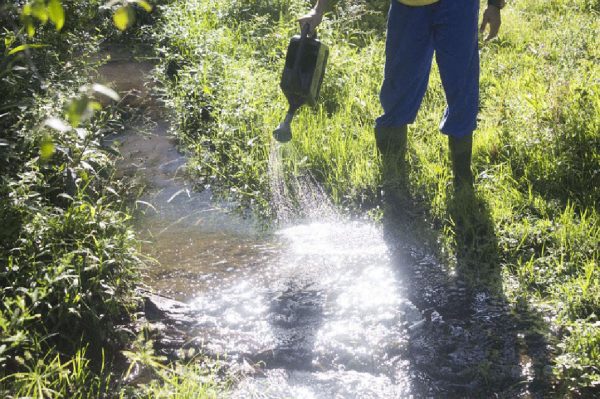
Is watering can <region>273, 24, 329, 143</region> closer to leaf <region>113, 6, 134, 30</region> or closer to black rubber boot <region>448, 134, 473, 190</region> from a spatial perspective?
black rubber boot <region>448, 134, 473, 190</region>

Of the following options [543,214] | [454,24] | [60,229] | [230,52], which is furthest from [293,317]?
[230,52]

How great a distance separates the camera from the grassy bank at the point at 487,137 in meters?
3.25

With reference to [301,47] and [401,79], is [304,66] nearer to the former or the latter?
[301,47]

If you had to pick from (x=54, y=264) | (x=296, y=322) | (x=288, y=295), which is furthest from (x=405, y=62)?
(x=54, y=264)

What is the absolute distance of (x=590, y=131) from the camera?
4.02 meters

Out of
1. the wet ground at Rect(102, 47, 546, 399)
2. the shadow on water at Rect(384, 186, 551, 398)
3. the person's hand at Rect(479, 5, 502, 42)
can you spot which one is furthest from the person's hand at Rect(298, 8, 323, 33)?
the shadow on water at Rect(384, 186, 551, 398)

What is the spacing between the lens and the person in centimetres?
354

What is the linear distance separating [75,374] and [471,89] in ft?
8.36

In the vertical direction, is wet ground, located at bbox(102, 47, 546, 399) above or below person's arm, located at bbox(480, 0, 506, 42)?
below

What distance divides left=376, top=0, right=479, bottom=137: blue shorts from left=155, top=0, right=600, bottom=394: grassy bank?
0.47 meters

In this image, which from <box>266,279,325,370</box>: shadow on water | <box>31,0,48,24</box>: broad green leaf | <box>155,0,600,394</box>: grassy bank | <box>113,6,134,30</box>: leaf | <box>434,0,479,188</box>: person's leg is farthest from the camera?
<box>434,0,479,188</box>: person's leg

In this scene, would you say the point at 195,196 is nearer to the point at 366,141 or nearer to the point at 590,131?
the point at 366,141

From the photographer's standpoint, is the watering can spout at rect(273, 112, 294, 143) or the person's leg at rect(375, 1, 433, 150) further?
the watering can spout at rect(273, 112, 294, 143)

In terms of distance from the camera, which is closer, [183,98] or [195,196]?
[195,196]
